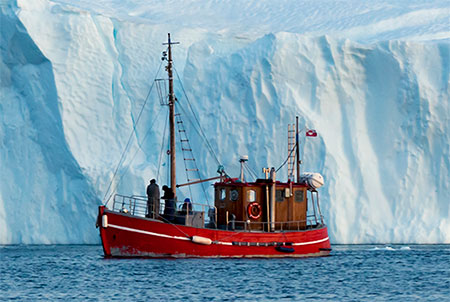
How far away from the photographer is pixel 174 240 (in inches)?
1075

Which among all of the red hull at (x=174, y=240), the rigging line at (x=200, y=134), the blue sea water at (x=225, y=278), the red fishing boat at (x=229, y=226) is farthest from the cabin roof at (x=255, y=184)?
the rigging line at (x=200, y=134)

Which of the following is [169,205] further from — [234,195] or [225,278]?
[225,278]

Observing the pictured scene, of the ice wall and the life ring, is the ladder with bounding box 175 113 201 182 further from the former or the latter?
the life ring

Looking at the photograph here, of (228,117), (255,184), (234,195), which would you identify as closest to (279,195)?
(255,184)

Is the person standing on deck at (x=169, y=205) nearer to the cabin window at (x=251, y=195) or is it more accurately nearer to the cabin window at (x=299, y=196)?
the cabin window at (x=251, y=195)

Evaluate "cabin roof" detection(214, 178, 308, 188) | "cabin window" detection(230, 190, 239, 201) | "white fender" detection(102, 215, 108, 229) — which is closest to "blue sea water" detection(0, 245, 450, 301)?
"white fender" detection(102, 215, 108, 229)

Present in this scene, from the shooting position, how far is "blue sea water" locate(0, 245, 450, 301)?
20984 millimetres

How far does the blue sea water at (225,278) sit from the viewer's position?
2098 cm

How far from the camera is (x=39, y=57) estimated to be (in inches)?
1404

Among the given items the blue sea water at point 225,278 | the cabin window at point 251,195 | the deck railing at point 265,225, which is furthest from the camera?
the cabin window at point 251,195

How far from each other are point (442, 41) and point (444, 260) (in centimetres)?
1174

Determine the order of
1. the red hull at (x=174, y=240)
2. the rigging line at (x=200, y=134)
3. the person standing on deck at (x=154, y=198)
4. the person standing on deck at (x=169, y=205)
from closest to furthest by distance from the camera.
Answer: the red hull at (x=174, y=240) → the person standing on deck at (x=154, y=198) → the person standing on deck at (x=169, y=205) → the rigging line at (x=200, y=134)

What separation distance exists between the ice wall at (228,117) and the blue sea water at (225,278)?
4.14 meters

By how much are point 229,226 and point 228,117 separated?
777 centimetres
